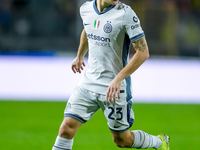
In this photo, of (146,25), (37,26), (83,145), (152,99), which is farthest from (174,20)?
(83,145)

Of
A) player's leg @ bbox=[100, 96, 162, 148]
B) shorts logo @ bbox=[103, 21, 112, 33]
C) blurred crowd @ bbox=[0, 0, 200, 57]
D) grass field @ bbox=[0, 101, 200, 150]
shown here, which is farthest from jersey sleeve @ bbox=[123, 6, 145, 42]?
blurred crowd @ bbox=[0, 0, 200, 57]

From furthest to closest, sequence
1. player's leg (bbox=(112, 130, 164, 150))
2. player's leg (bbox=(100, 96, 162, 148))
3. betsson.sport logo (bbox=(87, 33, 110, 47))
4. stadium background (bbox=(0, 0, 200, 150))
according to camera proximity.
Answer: stadium background (bbox=(0, 0, 200, 150)), player's leg (bbox=(112, 130, 164, 150)), player's leg (bbox=(100, 96, 162, 148)), betsson.sport logo (bbox=(87, 33, 110, 47))

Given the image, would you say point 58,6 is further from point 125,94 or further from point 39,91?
point 125,94

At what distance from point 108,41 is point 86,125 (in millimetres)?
4382

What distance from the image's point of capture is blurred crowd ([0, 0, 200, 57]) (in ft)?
41.5

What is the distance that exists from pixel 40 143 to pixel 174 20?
734cm

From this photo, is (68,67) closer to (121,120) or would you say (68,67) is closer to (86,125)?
(86,125)

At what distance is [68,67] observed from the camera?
11.7m

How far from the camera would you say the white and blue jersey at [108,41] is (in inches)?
182

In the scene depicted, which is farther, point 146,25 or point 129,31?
point 146,25

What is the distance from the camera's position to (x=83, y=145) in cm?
691

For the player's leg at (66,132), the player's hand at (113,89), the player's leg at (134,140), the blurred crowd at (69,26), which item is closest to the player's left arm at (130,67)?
the player's hand at (113,89)

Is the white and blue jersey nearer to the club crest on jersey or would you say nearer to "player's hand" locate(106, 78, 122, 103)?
the club crest on jersey

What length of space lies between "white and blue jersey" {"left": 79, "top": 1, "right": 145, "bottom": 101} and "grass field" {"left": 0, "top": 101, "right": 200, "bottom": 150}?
1958 mm
